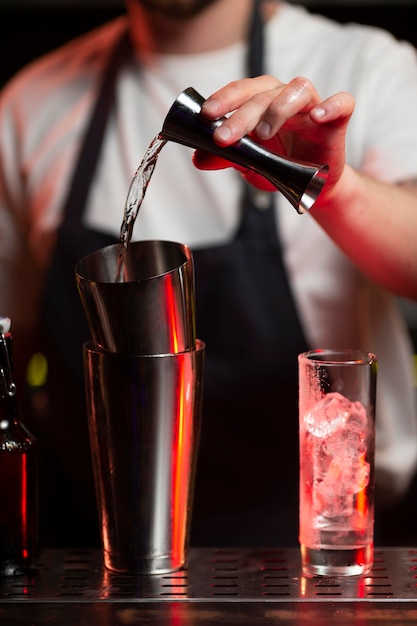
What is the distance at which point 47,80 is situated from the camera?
2.03 meters

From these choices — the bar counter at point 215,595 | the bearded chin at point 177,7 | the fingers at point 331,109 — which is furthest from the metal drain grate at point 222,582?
the bearded chin at point 177,7

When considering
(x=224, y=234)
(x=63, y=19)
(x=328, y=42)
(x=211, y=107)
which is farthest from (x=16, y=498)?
(x=63, y=19)

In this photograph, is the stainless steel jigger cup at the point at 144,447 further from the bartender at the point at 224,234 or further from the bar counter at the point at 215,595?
the bartender at the point at 224,234

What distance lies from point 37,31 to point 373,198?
196 cm

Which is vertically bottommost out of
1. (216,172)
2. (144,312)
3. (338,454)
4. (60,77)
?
(338,454)

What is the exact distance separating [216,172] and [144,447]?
97 cm

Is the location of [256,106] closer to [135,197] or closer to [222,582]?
[135,197]

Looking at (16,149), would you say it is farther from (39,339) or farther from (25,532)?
(25,532)

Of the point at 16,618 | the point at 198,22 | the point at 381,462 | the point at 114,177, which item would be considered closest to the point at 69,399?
the point at 114,177

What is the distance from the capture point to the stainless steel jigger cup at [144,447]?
93 cm

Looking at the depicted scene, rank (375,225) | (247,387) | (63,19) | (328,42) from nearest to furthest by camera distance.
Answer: (375,225), (247,387), (328,42), (63,19)

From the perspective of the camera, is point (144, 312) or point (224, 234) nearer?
point (144, 312)

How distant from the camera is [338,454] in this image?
3.05 ft

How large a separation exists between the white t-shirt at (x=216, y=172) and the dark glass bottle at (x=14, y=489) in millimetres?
857
